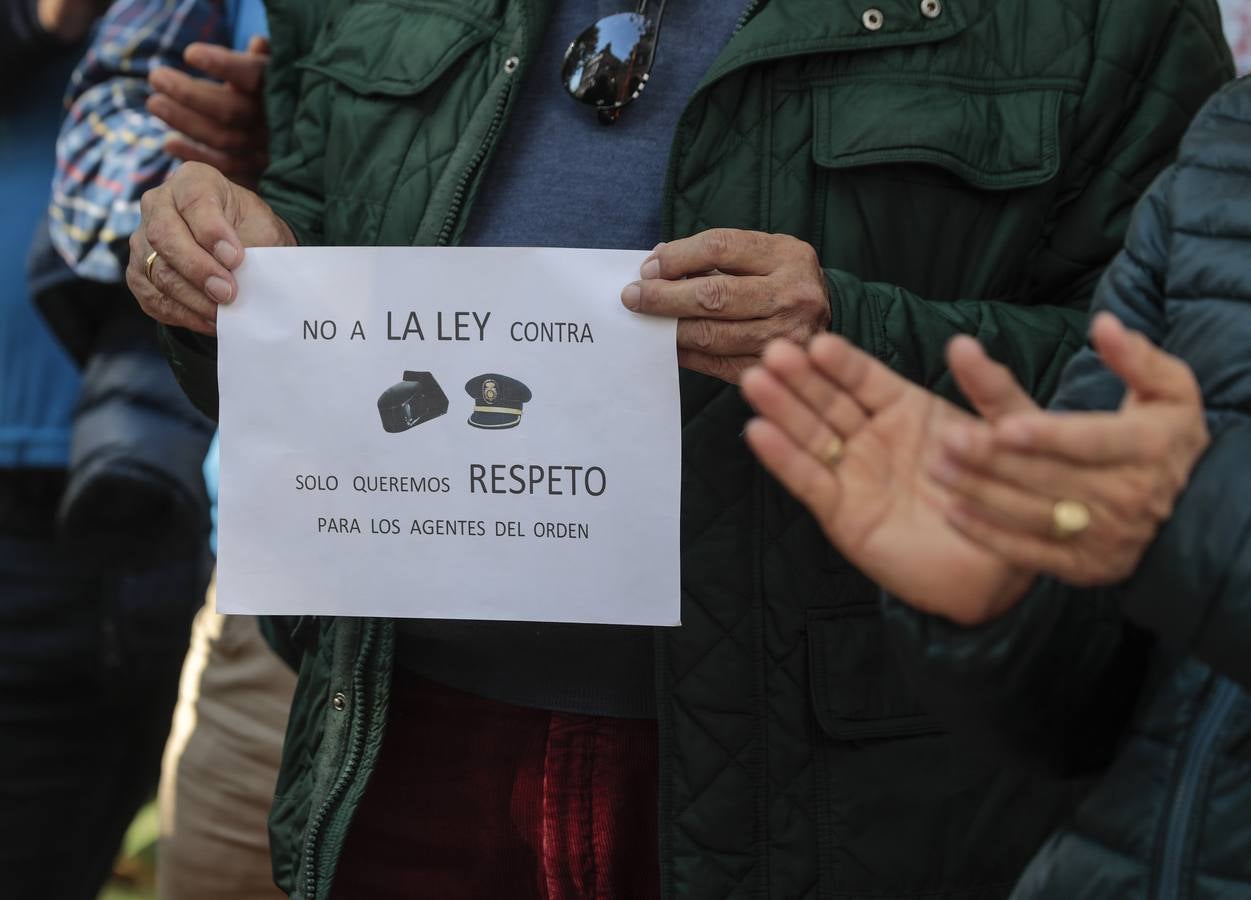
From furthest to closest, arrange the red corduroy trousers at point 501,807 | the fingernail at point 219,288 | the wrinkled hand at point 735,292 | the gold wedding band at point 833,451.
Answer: the red corduroy trousers at point 501,807
the fingernail at point 219,288
the wrinkled hand at point 735,292
the gold wedding band at point 833,451

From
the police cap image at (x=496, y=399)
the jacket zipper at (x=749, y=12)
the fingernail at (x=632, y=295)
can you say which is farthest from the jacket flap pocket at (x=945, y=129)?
the police cap image at (x=496, y=399)

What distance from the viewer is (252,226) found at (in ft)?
5.19

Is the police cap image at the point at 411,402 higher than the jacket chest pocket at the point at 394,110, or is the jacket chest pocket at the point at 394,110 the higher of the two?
the jacket chest pocket at the point at 394,110

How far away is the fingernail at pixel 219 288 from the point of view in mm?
1478

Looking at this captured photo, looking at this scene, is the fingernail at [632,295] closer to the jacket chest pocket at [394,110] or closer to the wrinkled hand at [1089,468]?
the jacket chest pocket at [394,110]

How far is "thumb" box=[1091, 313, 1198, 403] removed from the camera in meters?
0.91

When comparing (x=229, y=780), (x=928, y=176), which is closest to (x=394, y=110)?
(x=928, y=176)

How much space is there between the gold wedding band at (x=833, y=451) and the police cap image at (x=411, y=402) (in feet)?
1.79

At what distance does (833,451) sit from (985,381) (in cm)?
13

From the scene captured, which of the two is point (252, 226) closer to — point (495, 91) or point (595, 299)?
point (495, 91)

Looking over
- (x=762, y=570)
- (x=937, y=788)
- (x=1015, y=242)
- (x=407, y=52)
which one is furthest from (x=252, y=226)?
(x=937, y=788)

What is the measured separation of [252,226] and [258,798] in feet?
3.93

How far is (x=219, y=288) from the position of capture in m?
1.48

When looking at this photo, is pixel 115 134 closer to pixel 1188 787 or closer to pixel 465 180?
pixel 465 180
